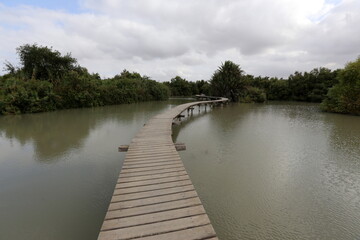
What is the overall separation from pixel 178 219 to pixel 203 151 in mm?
3452

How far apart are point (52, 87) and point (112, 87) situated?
564cm

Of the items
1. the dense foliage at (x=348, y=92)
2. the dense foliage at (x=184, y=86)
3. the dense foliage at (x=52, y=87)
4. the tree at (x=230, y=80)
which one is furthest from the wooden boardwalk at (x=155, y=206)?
the dense foliage at (x=184, y=86)

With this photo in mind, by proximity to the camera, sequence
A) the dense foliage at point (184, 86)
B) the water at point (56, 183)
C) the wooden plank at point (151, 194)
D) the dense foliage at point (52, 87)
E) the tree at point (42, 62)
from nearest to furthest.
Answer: the wooden plank at point (151, 194) → the water at point (56, 183) → the dense foliage at point (52, 87) → the tree at point (42, 62) → the dense foliage at point (184, 86)

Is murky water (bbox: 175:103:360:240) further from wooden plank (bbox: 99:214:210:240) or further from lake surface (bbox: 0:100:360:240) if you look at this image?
wooden plank (bbox: 99:214:210:240)

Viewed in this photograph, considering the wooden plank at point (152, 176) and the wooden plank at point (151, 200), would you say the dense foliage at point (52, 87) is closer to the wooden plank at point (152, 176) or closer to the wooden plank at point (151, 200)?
the wooden plank at point (152, 176)

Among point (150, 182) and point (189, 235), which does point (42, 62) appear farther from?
point (189, 235)

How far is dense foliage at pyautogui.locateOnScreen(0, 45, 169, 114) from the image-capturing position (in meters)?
11.4

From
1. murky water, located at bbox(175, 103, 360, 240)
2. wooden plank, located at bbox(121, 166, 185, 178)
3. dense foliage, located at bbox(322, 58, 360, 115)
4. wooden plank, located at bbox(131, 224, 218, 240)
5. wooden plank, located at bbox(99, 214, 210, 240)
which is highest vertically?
dense foliage, located at bbox(322, 58, 360, 115)

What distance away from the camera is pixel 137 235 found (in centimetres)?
169

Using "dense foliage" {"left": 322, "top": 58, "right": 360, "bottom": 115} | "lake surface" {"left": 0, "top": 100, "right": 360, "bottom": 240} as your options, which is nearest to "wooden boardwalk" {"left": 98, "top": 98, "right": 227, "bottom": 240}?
"lake surface" {"left": 0, "top": 100, "right": 360, "bottom": 240}

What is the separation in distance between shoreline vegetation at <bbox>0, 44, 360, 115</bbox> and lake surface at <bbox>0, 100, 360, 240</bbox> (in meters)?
6.96

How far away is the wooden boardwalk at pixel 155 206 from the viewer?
1.72 metres

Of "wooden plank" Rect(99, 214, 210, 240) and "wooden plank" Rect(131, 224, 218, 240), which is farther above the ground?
"wooden plank" Rect(99, 214, 210, 240)

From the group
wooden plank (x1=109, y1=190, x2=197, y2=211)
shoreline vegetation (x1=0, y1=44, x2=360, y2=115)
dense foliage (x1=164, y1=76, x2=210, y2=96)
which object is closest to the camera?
wooden plank (x1=109, y1=190, x2=197, y2=211)
